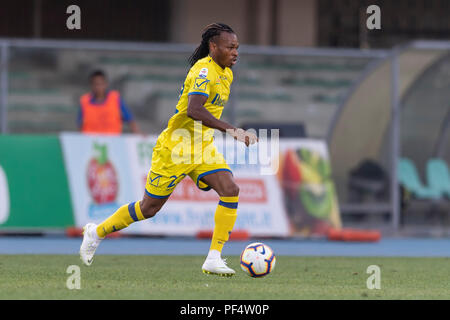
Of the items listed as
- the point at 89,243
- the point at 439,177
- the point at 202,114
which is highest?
the point at 202,114

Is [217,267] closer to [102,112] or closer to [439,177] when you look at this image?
[102,112]

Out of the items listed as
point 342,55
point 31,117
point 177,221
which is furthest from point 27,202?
point 342,55

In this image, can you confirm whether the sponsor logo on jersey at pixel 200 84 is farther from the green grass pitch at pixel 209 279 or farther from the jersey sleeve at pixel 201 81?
the green grass pitch at pixel 209 279

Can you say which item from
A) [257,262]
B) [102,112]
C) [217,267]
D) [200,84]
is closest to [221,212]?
[217,267]

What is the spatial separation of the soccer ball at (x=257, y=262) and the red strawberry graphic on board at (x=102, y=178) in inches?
228

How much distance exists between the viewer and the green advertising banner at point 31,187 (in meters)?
13.8

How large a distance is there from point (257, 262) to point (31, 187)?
20.8 ft

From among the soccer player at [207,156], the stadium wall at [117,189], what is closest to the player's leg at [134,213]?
the soccer player at [207,156]

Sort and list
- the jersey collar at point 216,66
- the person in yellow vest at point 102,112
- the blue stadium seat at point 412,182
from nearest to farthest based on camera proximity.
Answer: the jersey collar at point 216,66, the person in yellow vest at point 102,112, the blue stadium seat at point 412,182

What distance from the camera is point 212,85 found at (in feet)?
27.8

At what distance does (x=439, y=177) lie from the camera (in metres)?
17.0

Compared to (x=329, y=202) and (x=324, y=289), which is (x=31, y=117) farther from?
(x=324, y=289)

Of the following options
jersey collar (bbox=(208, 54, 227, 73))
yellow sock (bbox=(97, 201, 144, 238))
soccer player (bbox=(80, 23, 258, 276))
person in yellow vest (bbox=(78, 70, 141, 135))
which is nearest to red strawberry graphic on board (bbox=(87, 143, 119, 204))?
person in yellow vest (bbox=(78, 70, 141, 135))
